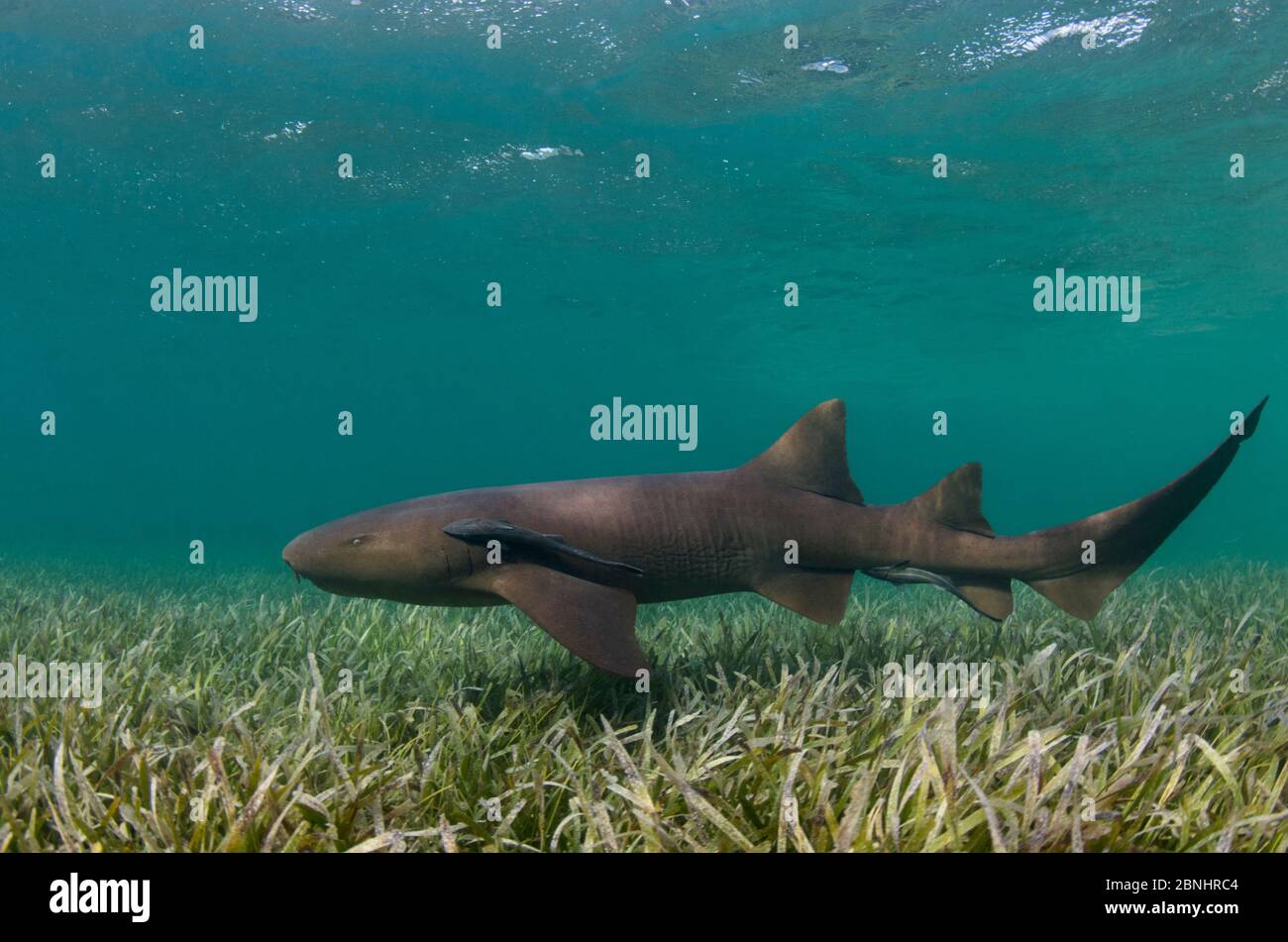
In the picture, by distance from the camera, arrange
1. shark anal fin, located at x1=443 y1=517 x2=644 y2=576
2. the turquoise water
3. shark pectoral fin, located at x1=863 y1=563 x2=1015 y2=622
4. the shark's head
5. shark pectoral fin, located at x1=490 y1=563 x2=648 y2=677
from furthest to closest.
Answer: the turquoise water < shark pectoral fin, located at x1=863 y1=563 x2=1015 y2=622 < the shark's head < shark anal fin, located at x1=443 y1=517 x2=644 y2=576 < shark pectoral fin, located at x1=490 y1=563 x2=648 y2=677

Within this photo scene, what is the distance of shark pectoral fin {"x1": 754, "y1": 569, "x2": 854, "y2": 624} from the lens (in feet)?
16.3

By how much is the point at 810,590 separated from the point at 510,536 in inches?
80.4

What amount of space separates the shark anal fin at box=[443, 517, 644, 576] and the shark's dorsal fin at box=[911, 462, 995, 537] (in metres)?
2.19

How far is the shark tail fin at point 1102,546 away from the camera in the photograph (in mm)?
4906

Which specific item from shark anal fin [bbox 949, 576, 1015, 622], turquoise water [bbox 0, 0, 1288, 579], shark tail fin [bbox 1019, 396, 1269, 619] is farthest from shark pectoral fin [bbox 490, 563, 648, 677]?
turquoise water [bbox 0, 0, 1288, 579]

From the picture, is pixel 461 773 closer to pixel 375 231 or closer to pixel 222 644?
A: pixel 222 644

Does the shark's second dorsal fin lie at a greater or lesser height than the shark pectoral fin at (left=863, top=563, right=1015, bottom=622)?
greater

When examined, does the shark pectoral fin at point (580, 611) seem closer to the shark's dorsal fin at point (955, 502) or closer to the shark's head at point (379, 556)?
the shark's head at point (379, 556)

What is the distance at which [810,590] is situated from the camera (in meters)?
5.04

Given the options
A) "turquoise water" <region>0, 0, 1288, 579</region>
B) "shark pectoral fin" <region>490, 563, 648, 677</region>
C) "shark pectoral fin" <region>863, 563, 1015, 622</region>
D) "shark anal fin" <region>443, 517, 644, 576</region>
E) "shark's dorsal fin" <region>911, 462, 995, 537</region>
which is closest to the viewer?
"shark pectoral fin" <region>490, 563, 648, 677</region>

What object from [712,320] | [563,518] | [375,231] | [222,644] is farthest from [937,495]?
[712,320]

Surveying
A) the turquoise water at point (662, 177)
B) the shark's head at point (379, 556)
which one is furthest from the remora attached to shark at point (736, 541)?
the turquoise water at point (662, 177)

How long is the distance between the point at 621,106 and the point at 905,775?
19316 mm

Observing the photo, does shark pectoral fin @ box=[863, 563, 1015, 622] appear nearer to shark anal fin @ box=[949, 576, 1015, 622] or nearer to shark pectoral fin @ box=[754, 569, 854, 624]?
shark anal fin @ box=[949, 576, 1015, 622]
